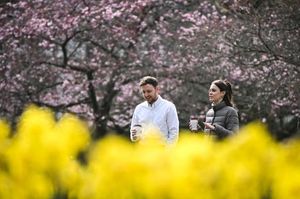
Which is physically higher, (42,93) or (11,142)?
(11,142)

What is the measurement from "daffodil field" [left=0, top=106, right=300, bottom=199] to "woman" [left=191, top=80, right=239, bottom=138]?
12.6 feet

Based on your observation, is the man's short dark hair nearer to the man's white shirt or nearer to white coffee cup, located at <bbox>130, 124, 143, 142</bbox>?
the man's white shirt

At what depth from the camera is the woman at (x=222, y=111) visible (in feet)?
23.3

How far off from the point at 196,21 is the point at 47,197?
11.8 meters

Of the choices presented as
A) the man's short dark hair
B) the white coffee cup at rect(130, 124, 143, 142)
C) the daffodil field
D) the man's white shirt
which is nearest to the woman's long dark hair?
the man's white shirt

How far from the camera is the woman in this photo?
7.10m

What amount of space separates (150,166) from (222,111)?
451cm

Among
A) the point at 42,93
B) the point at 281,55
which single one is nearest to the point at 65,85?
the point at 42,93

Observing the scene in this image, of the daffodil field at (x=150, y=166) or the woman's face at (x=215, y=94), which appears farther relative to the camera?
the woman's face at (x=215, y=94)

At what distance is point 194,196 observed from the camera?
8.90 feet

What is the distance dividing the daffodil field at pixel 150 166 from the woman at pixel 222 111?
3.84m

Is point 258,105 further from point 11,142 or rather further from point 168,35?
point 11,142

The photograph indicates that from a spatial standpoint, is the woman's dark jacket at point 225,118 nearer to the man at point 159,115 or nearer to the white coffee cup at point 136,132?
the man at point 159,115

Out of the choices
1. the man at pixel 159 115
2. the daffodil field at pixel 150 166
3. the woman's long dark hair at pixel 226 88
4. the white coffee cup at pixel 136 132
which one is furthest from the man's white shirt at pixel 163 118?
the daffodil field at pixel 150 166
